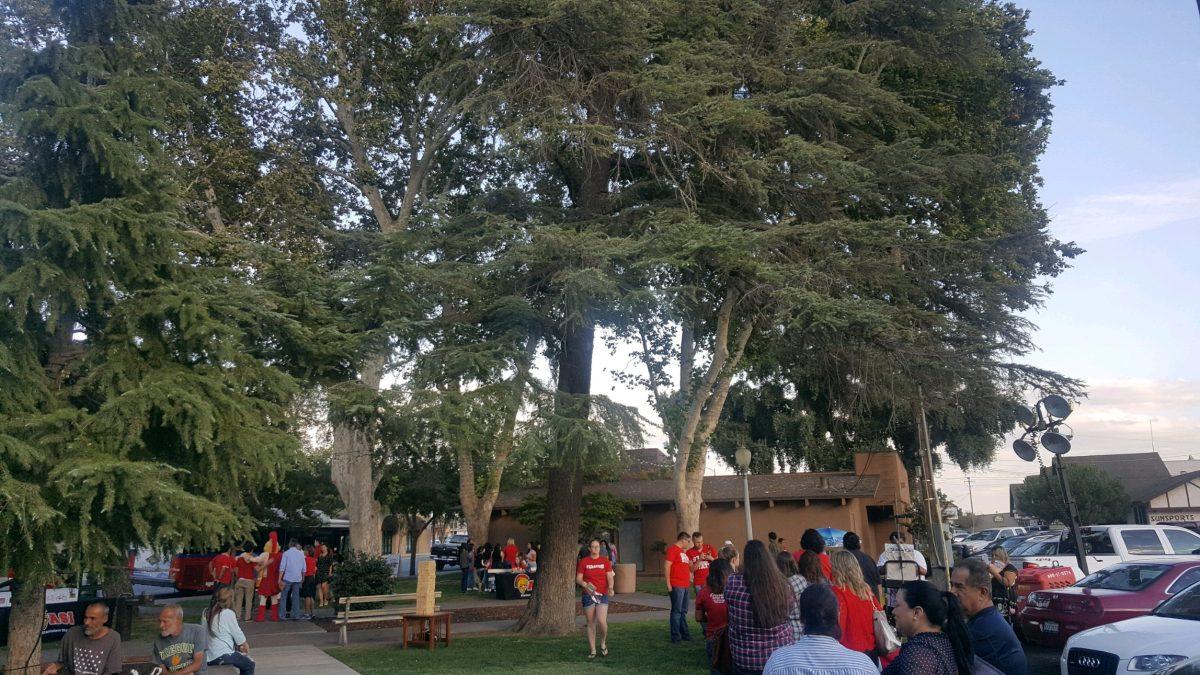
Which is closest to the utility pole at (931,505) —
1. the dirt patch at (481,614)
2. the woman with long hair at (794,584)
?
the dirt patch at (481,614)

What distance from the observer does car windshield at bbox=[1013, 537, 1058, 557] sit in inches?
880

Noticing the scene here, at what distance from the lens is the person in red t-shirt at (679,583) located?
1416 centimetres

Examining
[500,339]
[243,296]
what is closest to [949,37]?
[500,339]

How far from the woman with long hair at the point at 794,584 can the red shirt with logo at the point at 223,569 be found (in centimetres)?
1482

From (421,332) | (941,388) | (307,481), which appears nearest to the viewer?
(421,332)

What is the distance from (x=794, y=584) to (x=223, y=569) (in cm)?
1601

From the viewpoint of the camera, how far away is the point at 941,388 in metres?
15.3

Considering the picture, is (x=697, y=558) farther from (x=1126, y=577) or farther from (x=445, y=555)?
(x=445, y=555)

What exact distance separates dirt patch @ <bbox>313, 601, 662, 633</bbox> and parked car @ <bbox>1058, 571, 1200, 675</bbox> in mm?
11817

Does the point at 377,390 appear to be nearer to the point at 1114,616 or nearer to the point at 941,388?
the point at 941,388

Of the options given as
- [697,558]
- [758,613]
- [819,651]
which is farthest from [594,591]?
[819,651]

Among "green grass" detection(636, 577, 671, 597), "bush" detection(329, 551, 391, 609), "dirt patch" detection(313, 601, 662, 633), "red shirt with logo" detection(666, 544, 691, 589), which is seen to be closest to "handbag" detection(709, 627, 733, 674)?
"red shirt with logo" detection(666, 544, 691, 589)

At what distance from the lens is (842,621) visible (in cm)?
710

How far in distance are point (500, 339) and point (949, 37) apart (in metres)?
10.7
